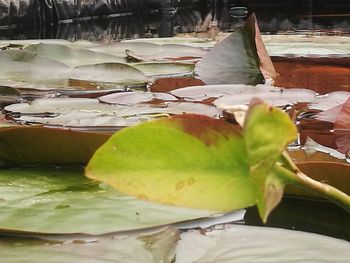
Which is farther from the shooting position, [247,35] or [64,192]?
[247,35]

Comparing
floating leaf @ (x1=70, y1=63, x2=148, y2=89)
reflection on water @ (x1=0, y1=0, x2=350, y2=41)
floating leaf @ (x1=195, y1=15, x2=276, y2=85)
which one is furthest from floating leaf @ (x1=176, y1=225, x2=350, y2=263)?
reflection on water @ (x1=0, y1=0, x2=350, y2=41)


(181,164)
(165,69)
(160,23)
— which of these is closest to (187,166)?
(181,164)

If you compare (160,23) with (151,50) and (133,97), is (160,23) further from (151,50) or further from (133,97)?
(133,97)

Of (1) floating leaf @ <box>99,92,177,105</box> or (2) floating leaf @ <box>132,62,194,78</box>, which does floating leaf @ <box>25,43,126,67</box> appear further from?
(1) floating leaf @ <box>99,92,177,105</box>

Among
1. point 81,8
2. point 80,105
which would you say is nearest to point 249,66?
point 80,105

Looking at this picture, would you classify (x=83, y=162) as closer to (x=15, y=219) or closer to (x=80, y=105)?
(x=15, y=219)
